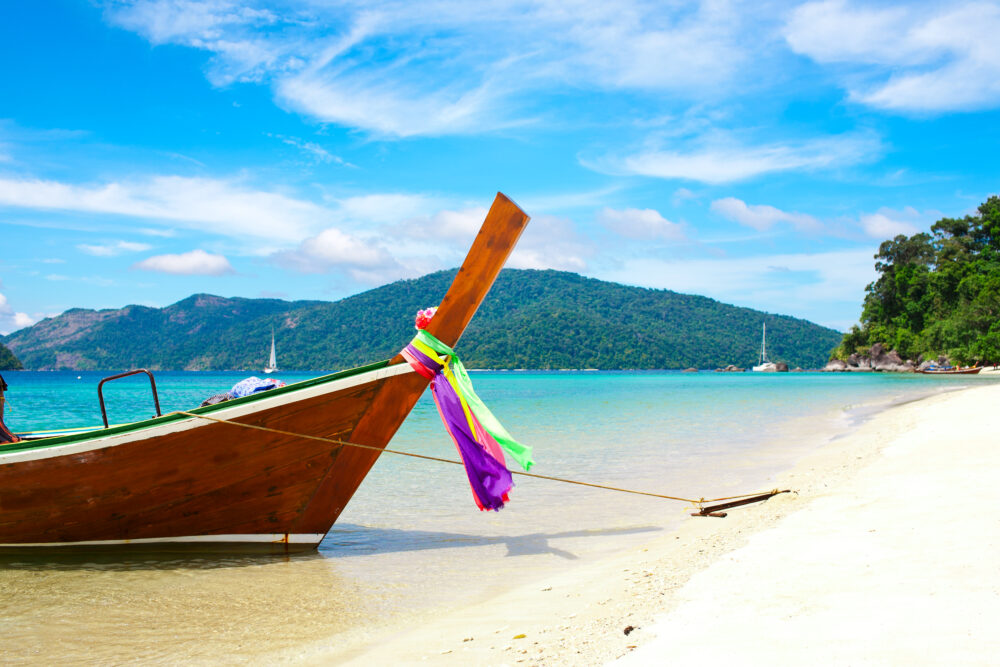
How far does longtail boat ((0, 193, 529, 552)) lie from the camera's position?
4.49 meters

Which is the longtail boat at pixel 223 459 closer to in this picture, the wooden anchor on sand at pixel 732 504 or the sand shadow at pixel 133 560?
the sand shadow at pixel 133 560

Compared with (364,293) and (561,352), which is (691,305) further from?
(364,293)

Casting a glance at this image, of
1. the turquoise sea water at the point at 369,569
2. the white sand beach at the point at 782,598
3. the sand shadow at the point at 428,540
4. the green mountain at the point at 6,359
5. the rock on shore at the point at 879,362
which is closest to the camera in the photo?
the white sand beach at the point at 782,598

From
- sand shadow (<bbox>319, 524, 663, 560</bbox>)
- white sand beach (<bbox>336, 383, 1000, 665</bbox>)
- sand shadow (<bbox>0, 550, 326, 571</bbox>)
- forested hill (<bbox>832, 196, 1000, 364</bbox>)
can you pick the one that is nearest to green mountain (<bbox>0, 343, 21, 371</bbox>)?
sand shadow (<bbox>0, 550, 326, 571</bbox>)

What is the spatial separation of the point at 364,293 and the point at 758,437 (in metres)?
100

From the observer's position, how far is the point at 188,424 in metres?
4.44

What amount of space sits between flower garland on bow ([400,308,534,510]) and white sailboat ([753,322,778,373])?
113399 millimetres

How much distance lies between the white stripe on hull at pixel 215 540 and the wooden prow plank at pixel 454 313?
0.61 metres

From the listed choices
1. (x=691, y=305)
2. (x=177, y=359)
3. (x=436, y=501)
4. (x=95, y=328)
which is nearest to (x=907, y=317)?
(x=691, y=305)

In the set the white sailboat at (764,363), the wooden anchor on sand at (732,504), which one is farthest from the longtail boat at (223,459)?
the white sailboat at (764,363)

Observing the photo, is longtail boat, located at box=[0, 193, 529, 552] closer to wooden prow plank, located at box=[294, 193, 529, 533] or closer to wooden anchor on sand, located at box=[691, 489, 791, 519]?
wooden prow plank, located at box=[294, 193, 529, 533]

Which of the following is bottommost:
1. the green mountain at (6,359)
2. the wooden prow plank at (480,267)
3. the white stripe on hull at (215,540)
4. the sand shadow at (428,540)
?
the sand shadow at (428,540)

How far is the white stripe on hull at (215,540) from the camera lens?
4.80 metres

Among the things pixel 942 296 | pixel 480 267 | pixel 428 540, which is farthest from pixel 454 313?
pixel 942 296
